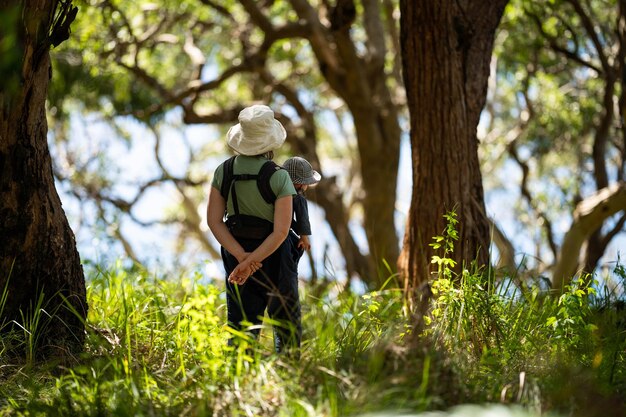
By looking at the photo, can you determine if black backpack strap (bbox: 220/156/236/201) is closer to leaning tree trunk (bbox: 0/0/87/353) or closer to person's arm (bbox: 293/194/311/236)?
person's arm (bbox: 293/194/311/236)

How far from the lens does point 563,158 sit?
2108cm

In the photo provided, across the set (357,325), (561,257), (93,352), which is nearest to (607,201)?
(561,257)

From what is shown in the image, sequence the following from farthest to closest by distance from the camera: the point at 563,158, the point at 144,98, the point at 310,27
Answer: the point at 563,158, the point at 144,98, the point at 310,27

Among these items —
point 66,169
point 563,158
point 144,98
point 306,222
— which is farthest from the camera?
point 563,158

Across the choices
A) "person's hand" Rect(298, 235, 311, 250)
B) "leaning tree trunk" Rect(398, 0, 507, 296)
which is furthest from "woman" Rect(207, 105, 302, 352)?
"leaning tree trunk" Rect(398, 0, 507, 296)

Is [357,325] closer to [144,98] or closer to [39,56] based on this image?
[39,56]

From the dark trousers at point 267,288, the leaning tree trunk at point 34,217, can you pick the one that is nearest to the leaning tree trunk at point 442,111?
the dark trousers at point 267,288

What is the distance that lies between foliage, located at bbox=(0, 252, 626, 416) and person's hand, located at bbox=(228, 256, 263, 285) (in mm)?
328

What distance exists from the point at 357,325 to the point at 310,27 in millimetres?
6539

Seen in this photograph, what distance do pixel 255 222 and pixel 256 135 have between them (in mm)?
473

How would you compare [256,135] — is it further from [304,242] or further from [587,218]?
[587,218]

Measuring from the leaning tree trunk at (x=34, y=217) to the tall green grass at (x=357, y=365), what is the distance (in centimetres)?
28

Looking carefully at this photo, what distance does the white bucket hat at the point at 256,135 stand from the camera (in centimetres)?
454

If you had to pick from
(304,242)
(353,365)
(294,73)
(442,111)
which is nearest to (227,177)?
(304,242)
